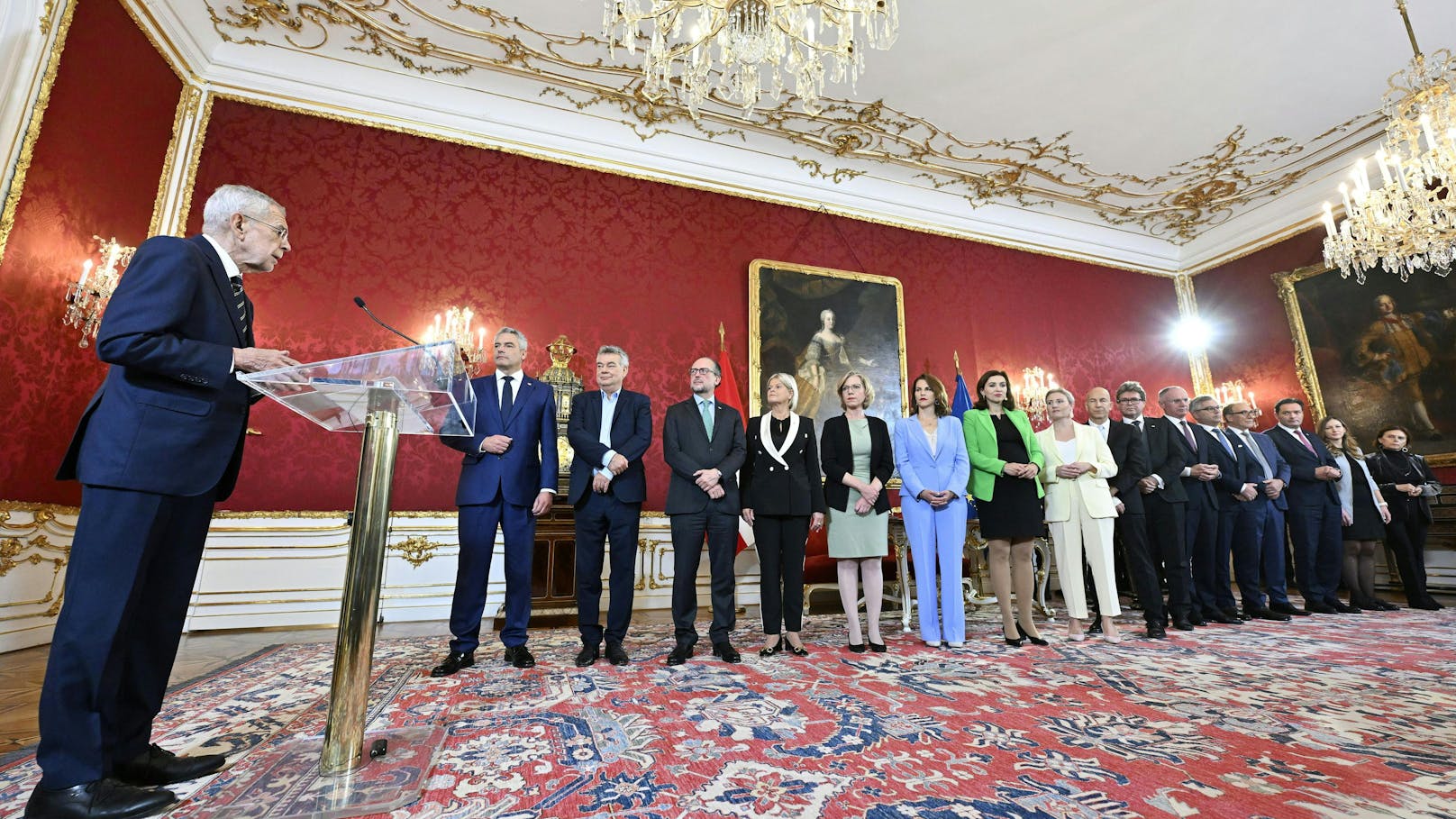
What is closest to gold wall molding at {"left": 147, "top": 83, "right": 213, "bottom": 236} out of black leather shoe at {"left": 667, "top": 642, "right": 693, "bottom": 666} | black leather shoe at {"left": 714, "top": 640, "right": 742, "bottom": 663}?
black leather shoe at {"left": 667, "top": 642, "right": 693, "bottom": 666}

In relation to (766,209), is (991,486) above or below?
below

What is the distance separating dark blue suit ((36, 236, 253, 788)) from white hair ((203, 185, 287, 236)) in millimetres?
80

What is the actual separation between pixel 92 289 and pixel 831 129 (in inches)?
243

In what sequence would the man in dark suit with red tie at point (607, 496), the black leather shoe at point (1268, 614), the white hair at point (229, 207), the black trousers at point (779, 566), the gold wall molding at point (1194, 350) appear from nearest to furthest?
1. the white hair at point (229, 207)
2. the man in dark suit with red tie at point (607, 496)
3. the black trousers at point (779, 566)
4. the black leather shoe at point (1268, 614)
5. the gold wall molding at point (1194, 350)

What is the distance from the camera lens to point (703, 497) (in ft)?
10.9

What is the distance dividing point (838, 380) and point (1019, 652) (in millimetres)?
3735

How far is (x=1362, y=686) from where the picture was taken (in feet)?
7.89

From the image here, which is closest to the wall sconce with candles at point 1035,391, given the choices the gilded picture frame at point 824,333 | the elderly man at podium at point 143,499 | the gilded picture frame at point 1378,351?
the gilded picture frame at point 824,333

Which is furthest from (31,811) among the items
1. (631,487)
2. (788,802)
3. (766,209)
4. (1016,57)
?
(1016,57)

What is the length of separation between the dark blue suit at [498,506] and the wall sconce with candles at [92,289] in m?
2.67

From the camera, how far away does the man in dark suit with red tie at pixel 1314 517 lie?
16.4 feet

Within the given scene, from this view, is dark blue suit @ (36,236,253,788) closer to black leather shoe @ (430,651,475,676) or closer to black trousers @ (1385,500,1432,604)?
black leather shoe @ (430,651,475,676)

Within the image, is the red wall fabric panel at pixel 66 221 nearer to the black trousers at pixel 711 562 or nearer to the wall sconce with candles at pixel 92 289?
the wall sconce with candles at pixel 92 289

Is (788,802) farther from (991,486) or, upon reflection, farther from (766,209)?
(766,209)
